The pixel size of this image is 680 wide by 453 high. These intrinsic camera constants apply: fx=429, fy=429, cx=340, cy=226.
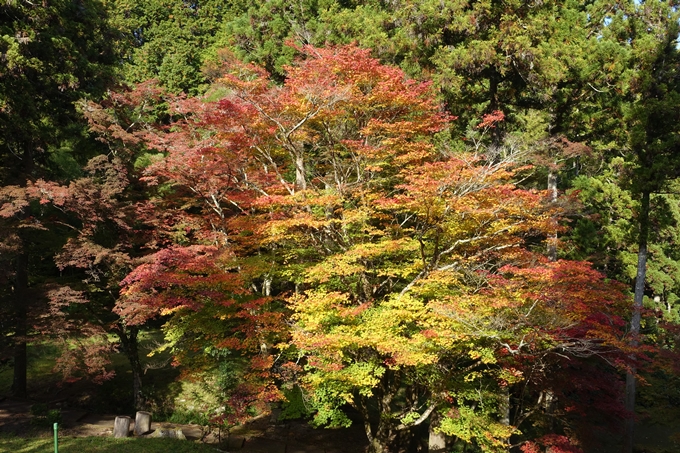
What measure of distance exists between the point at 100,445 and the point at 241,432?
4.37 m

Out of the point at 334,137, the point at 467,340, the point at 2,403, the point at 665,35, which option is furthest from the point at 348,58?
the point at 2,403

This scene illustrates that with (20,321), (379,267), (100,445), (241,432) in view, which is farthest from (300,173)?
(20,321)

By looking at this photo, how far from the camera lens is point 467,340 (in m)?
9.95

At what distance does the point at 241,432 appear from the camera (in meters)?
14.0

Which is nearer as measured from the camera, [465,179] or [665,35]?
[465,179]

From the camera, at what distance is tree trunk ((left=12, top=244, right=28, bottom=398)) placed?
43.1 ft

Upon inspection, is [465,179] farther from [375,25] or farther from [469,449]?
[375,25]

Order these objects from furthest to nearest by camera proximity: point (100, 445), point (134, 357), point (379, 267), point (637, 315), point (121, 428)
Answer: point (134, 357)
point (637, 315)
point (379, 267)
point (121, 428)
point (100, 445)

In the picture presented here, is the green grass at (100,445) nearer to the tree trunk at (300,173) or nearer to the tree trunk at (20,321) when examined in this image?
the tree trunk at (20,321)

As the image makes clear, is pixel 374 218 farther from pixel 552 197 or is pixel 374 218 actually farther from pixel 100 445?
pixel 100 445

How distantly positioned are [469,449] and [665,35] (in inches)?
551

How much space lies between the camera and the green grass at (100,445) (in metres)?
10.3

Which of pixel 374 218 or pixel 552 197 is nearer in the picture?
pixel 374 218

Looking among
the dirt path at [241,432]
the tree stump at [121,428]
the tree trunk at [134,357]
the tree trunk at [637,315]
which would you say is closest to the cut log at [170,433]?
the dirt path at [241,432]
